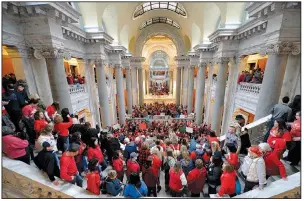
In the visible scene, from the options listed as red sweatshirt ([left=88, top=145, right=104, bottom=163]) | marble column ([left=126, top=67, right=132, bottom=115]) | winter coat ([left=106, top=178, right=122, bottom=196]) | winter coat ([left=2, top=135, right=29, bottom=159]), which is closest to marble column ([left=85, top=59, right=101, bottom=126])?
marble column ([left=126, top=67, right=132, bottom=115])

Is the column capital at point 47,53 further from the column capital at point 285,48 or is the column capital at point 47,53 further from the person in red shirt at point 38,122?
the column capital at point 285,48

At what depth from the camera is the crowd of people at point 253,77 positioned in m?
8.89

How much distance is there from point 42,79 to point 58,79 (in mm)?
643

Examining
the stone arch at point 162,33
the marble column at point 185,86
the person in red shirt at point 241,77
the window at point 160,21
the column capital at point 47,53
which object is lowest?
the marble column at point 185,86

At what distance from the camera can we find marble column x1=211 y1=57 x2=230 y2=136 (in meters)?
10.6

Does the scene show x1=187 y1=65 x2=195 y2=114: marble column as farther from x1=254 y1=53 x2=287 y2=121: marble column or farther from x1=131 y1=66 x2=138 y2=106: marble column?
x1=254 y1=53 x2=287 y2=121: marble column

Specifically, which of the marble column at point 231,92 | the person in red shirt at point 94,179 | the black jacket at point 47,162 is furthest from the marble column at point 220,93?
the black jacket at point 47,162

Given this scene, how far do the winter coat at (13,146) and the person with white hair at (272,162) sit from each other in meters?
4.78

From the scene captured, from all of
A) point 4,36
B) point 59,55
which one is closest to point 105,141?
point 59,55

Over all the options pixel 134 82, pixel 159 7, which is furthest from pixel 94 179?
pixel 134 82

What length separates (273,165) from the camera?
3525mm

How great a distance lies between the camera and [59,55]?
21.7 ft

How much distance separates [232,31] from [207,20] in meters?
4.25

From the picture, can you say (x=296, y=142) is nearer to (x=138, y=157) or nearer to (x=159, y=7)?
(x=138, y=157)
